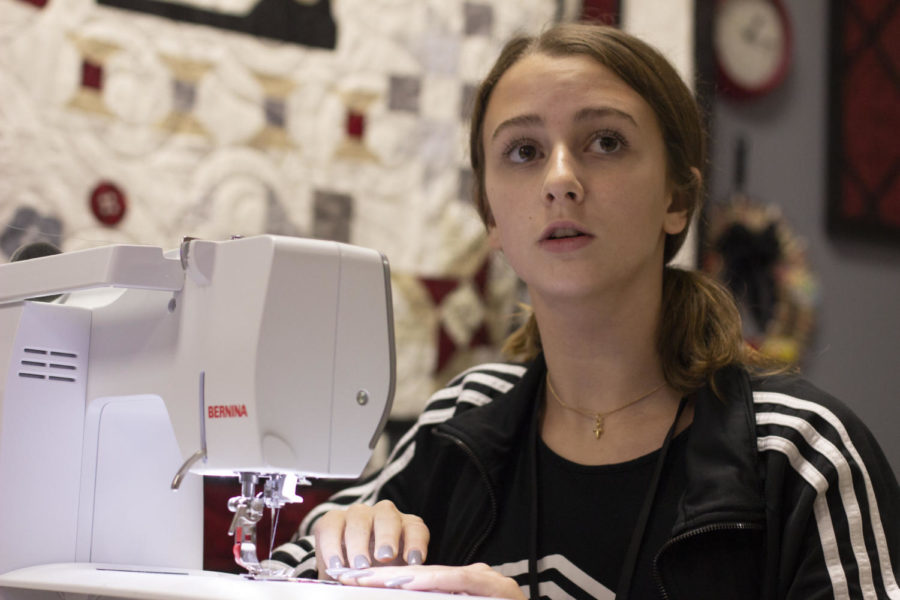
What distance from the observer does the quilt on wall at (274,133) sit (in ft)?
6.20

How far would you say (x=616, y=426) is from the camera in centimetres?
142

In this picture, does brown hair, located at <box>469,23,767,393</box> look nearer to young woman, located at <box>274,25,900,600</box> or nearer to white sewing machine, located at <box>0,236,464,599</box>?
young woman, located at <box>274,25,900,600</box>

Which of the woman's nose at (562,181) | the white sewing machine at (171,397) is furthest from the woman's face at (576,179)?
the white sewing machine at (171,397)

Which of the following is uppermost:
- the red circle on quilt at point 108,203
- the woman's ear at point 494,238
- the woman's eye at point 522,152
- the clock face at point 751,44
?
the clock face at point 751,44

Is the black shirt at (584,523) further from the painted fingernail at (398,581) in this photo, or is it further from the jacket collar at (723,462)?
the painted fingernail at (398,581)

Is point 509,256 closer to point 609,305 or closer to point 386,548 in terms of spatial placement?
point 609,305

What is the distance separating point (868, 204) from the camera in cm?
284

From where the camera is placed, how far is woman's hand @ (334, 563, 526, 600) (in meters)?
0.91

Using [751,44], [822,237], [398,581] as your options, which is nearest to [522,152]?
[398,581]

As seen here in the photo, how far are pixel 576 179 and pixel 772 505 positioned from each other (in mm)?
465

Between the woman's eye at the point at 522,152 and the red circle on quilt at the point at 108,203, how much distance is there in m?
0.87

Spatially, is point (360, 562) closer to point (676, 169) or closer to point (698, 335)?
point (698, 335)

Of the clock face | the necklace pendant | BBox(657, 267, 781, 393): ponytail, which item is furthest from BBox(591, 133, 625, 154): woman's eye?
the clock face

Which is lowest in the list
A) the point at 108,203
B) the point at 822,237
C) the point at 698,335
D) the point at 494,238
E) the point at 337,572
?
the point at 337,572
